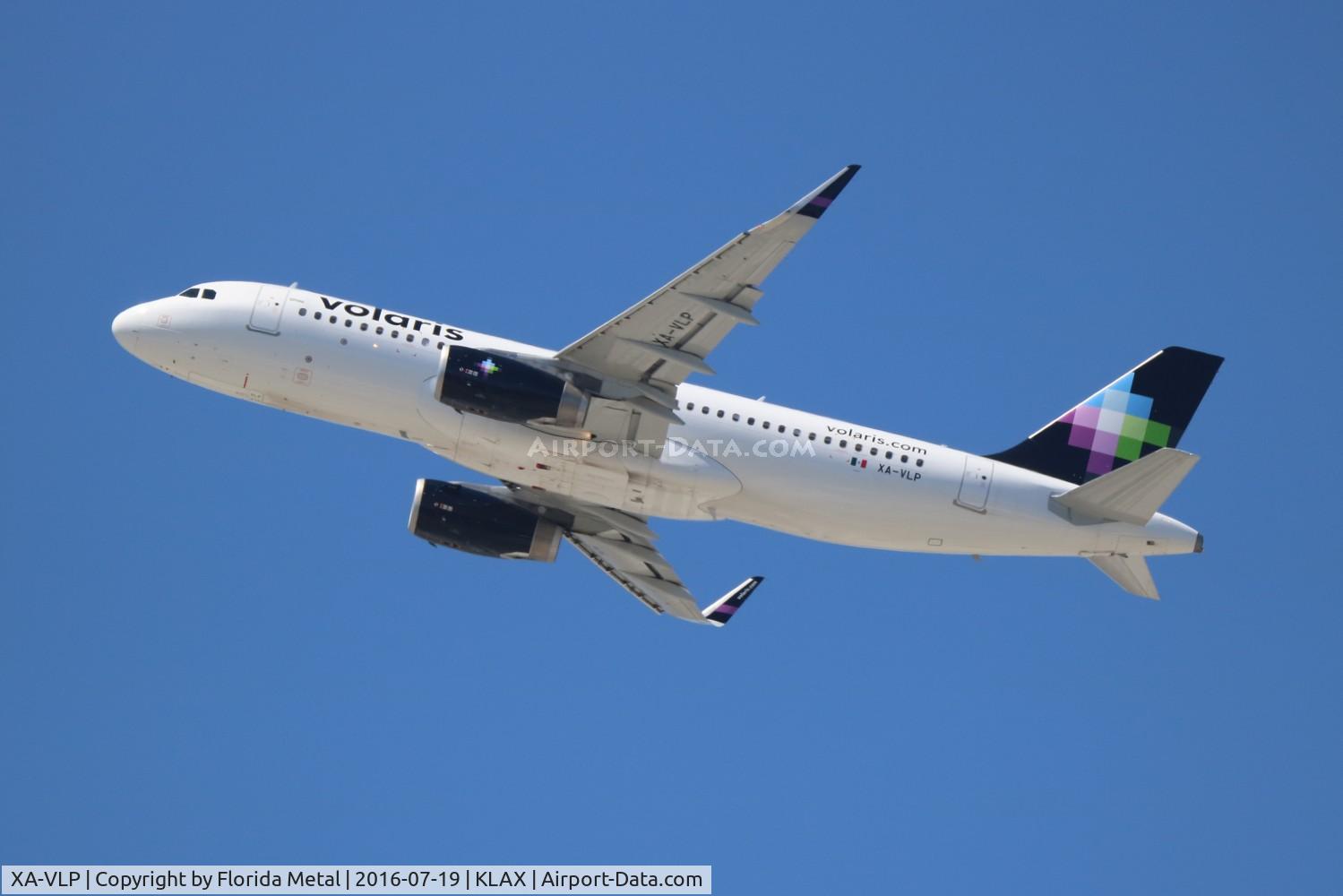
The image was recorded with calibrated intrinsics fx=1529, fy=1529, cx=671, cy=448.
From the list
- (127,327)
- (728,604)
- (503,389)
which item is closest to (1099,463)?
(728,604)

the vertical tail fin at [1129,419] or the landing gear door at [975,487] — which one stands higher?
the vertical tail fin at [1129,419]

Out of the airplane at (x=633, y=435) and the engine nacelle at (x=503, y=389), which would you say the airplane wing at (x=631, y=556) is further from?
the engine nacelle at (x=503, y=389)

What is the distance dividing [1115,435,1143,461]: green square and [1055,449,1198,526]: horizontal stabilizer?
3062 mm

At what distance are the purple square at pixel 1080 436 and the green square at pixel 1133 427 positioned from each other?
39.9 inches

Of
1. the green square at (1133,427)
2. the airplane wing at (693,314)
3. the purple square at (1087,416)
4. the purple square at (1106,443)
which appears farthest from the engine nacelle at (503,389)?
the green square at (1133,427)

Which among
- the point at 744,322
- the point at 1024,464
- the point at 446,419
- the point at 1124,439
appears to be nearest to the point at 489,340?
the point at 446,419

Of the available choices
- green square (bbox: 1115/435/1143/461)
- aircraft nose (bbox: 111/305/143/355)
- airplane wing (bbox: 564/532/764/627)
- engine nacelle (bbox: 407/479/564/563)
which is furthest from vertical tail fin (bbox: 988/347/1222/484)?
aircraft nose (bbox: 111/305/143/355)

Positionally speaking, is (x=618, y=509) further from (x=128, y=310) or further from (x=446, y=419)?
(x=128, y=310)

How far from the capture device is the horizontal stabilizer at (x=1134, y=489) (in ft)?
134

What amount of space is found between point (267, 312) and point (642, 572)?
14.4 m

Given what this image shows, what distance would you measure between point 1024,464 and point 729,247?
13.5m

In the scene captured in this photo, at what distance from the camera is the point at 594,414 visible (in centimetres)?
4156

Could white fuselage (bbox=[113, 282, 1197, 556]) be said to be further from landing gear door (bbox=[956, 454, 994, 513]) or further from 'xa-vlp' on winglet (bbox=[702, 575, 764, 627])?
'xa-vlp' on winglet (bbox=[702, 575, 764, 627])
